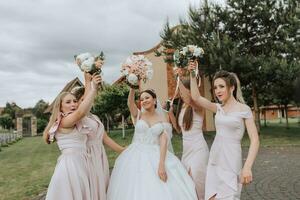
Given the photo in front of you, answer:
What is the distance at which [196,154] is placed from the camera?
18.5 ft

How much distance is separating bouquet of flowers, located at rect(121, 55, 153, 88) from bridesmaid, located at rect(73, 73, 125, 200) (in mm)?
861

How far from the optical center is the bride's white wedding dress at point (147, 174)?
5.11 metres

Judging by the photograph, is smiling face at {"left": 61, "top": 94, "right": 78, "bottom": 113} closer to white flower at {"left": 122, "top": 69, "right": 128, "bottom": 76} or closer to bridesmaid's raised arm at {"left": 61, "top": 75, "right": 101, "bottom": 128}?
bridesmaid's raised arm at {"left": 61, "top": 75, "right": 101, "bottom": 128}

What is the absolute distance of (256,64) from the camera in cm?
2542

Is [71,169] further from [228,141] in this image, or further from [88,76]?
[228,141]

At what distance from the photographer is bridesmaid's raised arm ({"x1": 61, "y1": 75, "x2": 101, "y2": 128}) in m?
4.59

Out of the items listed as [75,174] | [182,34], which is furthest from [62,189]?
[182,34]

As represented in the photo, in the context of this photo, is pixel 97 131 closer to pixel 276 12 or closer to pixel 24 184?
pixel 24 184

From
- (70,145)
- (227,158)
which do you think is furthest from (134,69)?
(227,158)

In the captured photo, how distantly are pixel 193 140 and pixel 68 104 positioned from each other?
1.82 metres

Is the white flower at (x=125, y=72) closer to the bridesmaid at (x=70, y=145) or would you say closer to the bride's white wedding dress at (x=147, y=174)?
the bride's white wedding dress at (x=147, y=174)

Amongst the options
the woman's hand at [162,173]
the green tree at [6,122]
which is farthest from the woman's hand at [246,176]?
the green tree at [6,122]

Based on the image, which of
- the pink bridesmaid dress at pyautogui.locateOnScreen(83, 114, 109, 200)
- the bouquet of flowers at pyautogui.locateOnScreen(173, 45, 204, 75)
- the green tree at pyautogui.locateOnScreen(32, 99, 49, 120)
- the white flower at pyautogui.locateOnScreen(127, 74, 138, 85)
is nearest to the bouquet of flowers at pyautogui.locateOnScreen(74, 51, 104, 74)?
the pink bridesmaid dress at pyautogui.locateOnScreen(83, 114, 109, 200)

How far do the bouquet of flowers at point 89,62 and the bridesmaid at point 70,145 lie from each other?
138 mm
